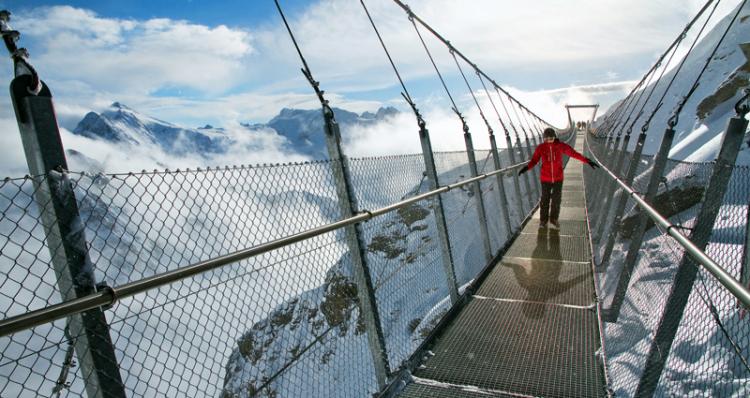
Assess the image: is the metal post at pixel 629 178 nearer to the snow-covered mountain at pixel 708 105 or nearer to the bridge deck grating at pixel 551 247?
the bridge deck grating at pixel 551 247

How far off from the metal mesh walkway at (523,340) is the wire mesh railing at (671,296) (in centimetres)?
36

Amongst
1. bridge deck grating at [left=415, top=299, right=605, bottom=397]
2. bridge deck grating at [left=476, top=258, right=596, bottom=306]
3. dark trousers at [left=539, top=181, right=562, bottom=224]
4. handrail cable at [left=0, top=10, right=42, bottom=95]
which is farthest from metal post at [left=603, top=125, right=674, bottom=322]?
handrail cable at [left=0, top=10, right=42, bottom=95]

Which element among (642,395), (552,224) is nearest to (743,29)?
(552,224)

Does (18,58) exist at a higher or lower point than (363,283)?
higher

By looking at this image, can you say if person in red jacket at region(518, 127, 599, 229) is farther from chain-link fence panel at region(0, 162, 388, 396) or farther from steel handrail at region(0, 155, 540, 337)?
steel handrail at region(0, 155, 540, 337)

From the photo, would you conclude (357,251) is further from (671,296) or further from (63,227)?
(671,296)

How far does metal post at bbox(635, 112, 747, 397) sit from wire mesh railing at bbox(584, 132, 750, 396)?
0.6 inches

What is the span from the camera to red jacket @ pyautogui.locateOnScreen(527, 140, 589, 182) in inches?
248

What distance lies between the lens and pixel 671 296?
2.87 m

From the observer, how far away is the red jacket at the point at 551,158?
630 centimetres

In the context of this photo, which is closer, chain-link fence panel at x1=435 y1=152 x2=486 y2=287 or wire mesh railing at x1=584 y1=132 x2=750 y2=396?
wire mesh railing at x1=584 y1=132 x2=750 y2=396

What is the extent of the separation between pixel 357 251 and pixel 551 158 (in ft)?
15.7

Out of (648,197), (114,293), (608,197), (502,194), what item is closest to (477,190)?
(502,194)

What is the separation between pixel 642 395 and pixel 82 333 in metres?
3.25
